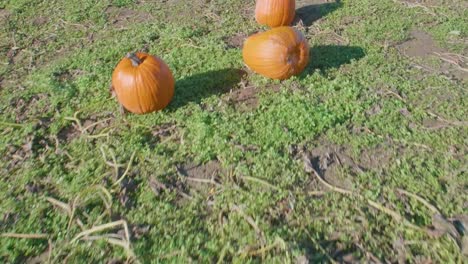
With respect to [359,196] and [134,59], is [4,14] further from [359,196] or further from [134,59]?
[359,196]

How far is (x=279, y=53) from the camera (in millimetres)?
3879

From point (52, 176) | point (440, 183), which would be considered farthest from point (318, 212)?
point (52, 176)

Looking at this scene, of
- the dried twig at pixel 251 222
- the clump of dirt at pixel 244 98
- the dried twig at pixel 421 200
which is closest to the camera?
the dried twig at pixel 251 222

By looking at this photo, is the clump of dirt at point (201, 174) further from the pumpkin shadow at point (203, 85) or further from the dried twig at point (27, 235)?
the dried twig at point (27, 235)

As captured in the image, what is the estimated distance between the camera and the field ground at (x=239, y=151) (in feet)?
8.43

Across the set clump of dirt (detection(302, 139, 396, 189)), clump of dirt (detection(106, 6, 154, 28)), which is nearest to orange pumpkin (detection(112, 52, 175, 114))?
clump of dirt (detection(302, 139, 396, 189))

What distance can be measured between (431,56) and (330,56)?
117 centimetres

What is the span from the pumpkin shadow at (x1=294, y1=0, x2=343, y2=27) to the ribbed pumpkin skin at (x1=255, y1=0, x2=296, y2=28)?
0.25 meters

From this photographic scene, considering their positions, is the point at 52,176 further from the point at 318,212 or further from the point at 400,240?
the point at 400,240

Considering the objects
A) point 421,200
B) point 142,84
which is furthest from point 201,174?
point 421,200

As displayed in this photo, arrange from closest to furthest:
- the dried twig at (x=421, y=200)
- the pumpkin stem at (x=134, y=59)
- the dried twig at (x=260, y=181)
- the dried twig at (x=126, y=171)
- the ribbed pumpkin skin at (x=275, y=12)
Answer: the dried twig at (x=421, y=200), the dried twig at (x=260, y=181), the dried twig at (x=126, y=171), the pumpkin stem at (x=134, y=59), the ribbed pumpkin skin at (x=275, y=12)

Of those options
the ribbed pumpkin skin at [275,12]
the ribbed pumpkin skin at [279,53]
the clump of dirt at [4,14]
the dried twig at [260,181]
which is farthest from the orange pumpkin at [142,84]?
the clump of dirt at [4,14]

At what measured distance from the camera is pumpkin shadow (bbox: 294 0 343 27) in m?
5.38

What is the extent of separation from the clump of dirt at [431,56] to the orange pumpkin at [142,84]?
2.83m
